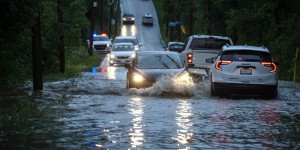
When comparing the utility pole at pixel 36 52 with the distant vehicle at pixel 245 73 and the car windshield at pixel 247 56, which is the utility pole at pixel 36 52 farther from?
the car windshield at pixel 247 56

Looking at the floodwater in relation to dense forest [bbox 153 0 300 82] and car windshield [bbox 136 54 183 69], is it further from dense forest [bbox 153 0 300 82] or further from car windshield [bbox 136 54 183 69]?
dense forest [bbox 153 0 300 82]

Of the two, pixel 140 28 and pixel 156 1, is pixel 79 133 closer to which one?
pixel 140 28

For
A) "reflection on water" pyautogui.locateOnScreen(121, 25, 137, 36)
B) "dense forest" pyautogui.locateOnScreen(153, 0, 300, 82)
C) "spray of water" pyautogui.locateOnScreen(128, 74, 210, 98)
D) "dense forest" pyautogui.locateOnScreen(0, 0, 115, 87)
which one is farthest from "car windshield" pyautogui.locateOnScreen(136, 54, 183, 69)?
"reflection on water" pyautogui.locateOnScreen(121, 25, 137, 36)

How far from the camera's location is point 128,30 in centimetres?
10788

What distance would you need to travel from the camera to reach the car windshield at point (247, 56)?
21797 mm

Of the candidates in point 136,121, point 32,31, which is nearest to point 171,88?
point 32,31

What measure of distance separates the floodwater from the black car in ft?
1.40

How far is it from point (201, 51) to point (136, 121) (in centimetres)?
1448

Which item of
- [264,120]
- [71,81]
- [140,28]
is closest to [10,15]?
[264,120]

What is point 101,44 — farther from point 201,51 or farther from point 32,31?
point 32,31

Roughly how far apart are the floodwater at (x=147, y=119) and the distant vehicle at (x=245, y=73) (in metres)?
0.41

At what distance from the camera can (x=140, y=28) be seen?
110500mm

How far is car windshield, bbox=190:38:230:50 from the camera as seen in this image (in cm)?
2992

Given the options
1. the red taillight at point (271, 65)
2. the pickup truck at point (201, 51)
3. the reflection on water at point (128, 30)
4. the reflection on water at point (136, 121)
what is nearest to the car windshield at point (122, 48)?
the pickup truck at point (201, 51)
